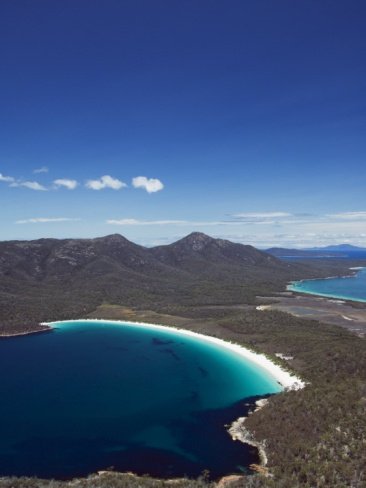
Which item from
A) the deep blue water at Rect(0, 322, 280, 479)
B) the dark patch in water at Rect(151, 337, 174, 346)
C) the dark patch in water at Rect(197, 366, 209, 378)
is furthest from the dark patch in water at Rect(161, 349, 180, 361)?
the dark patch in water at Rect(197, 366, 209, 378)

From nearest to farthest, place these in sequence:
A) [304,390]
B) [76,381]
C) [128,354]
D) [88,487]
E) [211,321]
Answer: [88,487] < [304,390] < [76,381] < [128,354] < [211,321]

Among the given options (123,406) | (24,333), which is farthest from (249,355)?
(24,333)

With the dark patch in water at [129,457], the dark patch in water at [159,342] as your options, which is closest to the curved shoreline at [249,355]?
the dark patch in water at [159,342]

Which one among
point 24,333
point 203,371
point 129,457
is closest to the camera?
point 129,457

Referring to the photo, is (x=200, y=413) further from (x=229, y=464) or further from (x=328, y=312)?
(x=328, y=312)

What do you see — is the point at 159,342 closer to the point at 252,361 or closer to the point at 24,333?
the point at 252,361

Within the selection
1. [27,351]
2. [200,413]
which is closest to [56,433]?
[200,413]

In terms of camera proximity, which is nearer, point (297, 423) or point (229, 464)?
point (229, 464)

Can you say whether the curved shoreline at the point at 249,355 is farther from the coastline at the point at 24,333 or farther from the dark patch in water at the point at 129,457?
the dark patch in water at the point at 129,457
